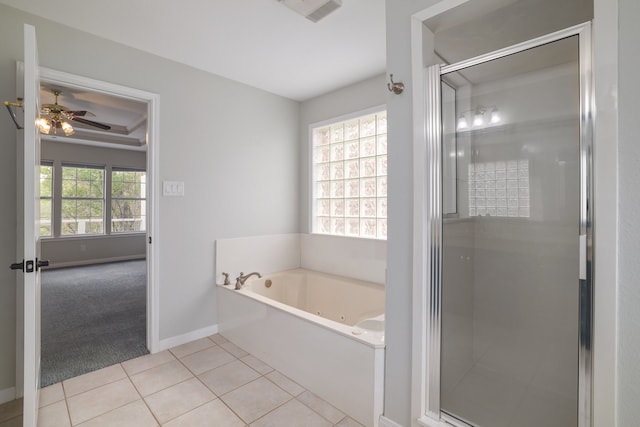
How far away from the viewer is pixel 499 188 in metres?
1.52

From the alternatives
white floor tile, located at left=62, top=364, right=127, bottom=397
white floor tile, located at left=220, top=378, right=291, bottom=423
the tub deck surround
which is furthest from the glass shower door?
white floor tile, located at left=62, top=364, right=127, bottom=397

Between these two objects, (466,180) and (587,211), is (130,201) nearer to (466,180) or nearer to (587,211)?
(466,180)

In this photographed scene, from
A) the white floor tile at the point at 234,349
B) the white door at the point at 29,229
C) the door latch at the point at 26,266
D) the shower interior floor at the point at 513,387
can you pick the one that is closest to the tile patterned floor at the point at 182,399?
the white floor tile at the point at 234,349

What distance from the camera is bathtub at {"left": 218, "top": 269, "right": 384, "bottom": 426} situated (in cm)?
167

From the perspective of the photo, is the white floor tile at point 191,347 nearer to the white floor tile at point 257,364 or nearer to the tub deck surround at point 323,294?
the white floor tile at point 257,364

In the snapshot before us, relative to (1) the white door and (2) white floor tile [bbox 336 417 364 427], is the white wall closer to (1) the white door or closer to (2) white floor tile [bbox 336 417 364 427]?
(2) white floor tile [bbox 336 417 364 427]

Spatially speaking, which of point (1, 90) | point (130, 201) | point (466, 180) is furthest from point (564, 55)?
point (130, 201)

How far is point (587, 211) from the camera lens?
110cm

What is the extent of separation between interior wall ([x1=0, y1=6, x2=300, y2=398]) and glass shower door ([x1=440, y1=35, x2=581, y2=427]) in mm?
2103

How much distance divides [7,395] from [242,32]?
280 cm

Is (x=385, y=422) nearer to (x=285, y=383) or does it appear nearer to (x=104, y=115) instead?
(x=285, y=383)

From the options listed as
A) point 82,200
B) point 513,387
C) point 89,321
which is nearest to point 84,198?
point 82,200

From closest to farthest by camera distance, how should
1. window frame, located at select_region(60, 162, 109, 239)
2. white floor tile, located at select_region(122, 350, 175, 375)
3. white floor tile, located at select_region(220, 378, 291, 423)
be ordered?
white floor tile, located at select_region(220, 378, 291, 423), white floor tile, located at select_region(122, 350, 175, 375), window frame, located at select_region(60, 162, 109, 239)

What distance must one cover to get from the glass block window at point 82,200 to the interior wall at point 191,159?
5.02 metres
